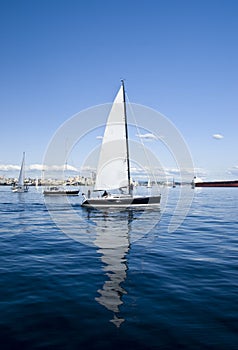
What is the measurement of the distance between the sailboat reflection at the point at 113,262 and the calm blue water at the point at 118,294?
0.05 meters

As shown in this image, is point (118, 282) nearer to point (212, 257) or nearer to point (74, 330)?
point (74, 330)

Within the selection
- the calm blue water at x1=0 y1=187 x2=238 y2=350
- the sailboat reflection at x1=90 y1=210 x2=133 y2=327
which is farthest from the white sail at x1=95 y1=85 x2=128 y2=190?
the calm blue water at x1=0 y1=187 x2=238 y2=350

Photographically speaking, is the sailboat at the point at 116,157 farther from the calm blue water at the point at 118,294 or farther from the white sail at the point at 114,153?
the calm blue water at the point at 118,294

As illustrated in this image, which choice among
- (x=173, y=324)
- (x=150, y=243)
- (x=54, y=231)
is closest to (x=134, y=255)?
(x=150, y=243)

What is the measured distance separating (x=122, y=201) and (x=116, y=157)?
25.6 feet

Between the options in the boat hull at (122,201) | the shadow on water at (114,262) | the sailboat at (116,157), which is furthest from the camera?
the sailboat at (116,157)

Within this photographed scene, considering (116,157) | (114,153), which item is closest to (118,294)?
(116,157)

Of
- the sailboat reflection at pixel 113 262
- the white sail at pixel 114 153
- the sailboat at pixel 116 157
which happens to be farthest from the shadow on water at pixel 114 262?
the white sail at pixel 114 153

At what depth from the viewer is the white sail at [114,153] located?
4575 cm

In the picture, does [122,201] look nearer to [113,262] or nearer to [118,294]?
[113,262]

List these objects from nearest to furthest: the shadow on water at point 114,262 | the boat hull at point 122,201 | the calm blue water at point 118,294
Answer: the calm blue water at point 118,294, the shadow on water at point 114,262, the boat hull at point 122,201

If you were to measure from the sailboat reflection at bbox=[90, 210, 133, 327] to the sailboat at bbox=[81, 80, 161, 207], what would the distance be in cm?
1980

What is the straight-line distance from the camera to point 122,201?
43.0 m

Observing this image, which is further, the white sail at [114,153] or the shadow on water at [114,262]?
the white sail at [114,153]
